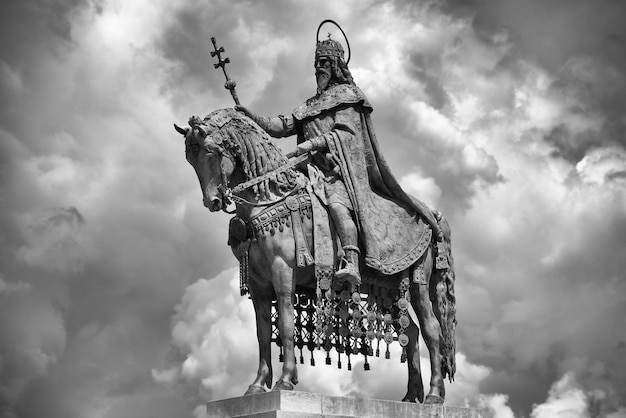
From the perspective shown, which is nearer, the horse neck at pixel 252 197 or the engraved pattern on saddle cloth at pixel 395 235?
the horse neck at pixel 252 197

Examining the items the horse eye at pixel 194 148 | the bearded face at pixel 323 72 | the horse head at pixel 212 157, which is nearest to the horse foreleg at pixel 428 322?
the bearded face at pixel 323 72

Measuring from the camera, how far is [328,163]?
16.4m

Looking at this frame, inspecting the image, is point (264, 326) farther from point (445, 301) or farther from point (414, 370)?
point (445, 301)

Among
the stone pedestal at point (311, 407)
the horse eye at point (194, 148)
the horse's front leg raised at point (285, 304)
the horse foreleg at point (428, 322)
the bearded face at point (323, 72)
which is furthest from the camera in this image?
the bearded face at point (323, 72)

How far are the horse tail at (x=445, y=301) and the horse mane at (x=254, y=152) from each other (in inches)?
104

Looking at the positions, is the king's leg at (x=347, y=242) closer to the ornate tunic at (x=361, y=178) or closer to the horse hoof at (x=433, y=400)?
the ornate tunic at (x=361, y=178)

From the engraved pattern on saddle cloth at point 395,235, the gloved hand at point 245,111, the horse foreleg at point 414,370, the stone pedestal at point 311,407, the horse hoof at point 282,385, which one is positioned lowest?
the stone pedestal at point 311,407

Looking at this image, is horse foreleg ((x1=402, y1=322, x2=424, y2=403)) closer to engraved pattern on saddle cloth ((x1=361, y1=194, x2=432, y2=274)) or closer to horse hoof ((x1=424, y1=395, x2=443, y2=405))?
horse hoof ((x1=424, y1=395, x2=443, y2=405))

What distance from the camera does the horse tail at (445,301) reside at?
17.1 m

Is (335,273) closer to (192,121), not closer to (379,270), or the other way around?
(379,270)

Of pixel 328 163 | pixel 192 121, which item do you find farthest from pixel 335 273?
pixel 192 121

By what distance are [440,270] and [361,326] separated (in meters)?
1.61

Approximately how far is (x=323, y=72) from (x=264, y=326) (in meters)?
3.73

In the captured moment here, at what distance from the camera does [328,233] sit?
1584 centimetres
